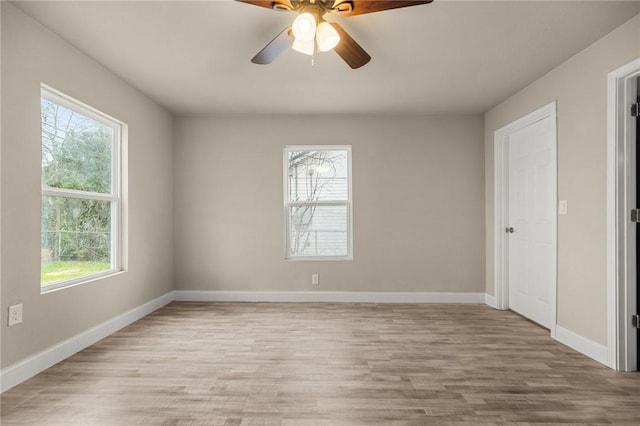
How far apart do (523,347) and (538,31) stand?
249 cm

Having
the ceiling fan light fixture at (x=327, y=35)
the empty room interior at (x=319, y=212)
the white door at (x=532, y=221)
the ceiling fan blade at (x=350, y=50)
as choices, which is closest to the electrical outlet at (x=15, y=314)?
the empty room interior at (x=319, y=212)

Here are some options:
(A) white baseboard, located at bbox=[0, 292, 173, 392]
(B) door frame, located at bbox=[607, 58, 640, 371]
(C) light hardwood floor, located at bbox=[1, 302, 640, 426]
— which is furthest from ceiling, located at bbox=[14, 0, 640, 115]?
(C) light hardwood floor, located at bbox=[1, 302, 640, 426]

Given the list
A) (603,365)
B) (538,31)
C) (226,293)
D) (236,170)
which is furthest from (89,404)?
(538,31)

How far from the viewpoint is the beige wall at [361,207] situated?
15.8 ft

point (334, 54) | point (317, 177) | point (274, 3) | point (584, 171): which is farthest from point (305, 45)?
point (317, 177)

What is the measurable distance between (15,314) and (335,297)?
327cm

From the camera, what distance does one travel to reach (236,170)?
192 inches

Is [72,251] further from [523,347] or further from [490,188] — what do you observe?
[490,188]

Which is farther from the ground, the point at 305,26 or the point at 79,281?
the point at 305,26

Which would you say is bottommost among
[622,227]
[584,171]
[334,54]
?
[622,227]

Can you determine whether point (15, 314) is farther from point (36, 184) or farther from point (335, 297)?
point (335, 297)

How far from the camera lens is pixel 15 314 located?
2396 mm

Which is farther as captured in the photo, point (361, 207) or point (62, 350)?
point (361, 207)

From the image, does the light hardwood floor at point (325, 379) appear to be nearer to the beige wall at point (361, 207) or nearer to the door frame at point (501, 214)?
the door frame at point (501, 214)
